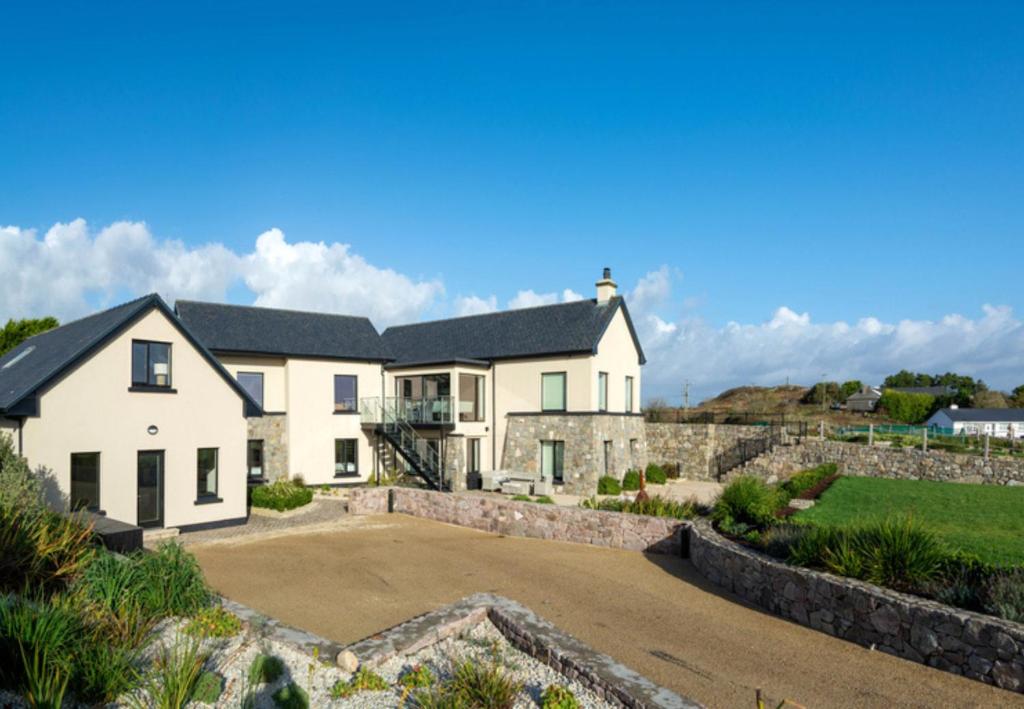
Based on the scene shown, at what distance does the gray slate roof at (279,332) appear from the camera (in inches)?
959

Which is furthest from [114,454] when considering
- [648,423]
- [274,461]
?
[648,423]

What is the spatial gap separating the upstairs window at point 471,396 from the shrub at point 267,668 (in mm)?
19850

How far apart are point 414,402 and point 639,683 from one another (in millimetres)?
20685

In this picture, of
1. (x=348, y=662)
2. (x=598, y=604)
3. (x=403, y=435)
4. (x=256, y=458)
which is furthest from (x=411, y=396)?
(x=348, y=662)

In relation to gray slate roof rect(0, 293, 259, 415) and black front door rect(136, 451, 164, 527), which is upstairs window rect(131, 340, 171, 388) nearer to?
gray slate roof rect(0, 293, 259, 415)

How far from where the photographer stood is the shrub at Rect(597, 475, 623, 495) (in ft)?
80.7

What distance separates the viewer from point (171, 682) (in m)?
5.36

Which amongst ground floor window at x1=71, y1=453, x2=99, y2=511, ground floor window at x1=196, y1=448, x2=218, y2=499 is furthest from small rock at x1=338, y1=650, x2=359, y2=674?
ground floor window at x1=196, y1=448, x2=218, y2=499

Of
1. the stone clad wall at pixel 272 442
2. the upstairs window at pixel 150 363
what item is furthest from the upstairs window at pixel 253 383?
the upstairs window at pixel 150 363

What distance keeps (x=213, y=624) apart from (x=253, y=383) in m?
19.0

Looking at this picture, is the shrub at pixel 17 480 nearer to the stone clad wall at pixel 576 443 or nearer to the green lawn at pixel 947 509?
the green lawn at pixel 947 509

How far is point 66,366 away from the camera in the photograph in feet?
47.6

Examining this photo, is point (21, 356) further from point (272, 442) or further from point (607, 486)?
point (607, 486)

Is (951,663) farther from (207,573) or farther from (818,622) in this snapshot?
(207,573)
